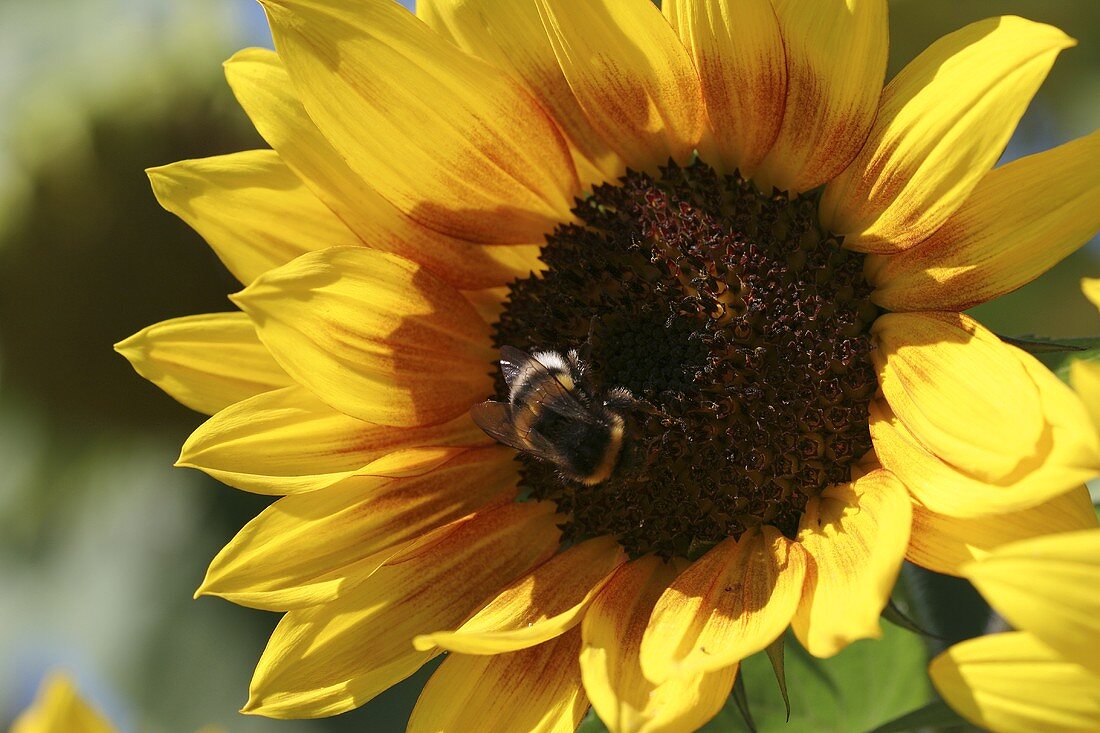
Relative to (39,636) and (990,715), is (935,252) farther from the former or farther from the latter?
(39,636)

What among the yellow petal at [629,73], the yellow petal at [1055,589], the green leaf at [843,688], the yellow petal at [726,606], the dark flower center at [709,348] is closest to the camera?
the yellow petal at [1055,589]

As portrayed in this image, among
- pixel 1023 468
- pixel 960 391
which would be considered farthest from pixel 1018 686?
pixel 960 391

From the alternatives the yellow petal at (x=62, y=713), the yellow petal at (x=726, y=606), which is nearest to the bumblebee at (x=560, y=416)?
the yellow petal at (x=726, y=606)

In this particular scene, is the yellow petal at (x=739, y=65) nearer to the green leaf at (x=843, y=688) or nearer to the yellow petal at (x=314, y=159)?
the yellow petal at (x=314, y=159)

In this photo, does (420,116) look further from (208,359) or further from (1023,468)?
(1023,468)

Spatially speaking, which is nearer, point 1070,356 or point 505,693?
point 1070,356
